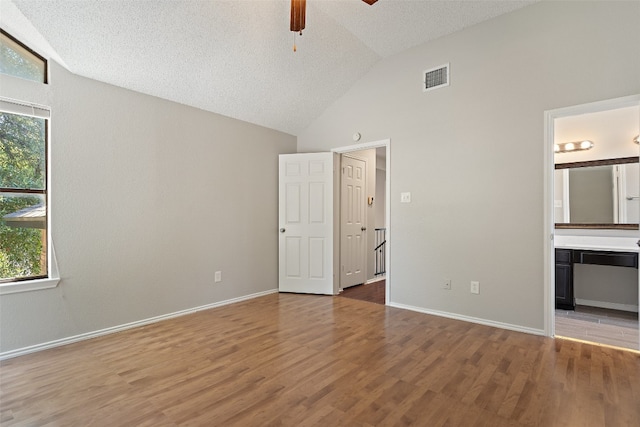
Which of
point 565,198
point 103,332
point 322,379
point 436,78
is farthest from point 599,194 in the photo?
point 103,332

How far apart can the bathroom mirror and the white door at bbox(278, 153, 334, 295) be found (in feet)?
10.5

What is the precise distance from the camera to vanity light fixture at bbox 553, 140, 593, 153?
421 centimetres

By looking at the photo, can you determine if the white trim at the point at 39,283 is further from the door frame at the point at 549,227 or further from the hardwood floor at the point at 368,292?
the door frame at the point at 549,227

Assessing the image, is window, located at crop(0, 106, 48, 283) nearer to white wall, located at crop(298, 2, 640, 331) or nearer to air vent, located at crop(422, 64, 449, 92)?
white wall, located at crop(298, 2, 640, 331)

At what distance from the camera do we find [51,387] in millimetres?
2189

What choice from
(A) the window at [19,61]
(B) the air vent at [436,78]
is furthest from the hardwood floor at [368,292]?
(A) the window at [19,61]

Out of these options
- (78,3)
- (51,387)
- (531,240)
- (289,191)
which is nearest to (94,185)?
(78,3)

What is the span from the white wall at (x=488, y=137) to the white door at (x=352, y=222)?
0.98 meters

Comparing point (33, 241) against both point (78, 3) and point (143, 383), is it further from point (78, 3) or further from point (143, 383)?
point (78, 3)

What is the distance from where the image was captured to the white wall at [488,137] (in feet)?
9.62

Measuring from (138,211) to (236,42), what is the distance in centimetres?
206

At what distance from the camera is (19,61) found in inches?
109

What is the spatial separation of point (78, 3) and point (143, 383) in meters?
2.88

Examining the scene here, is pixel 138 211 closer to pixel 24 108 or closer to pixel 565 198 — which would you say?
pixel 24 108
